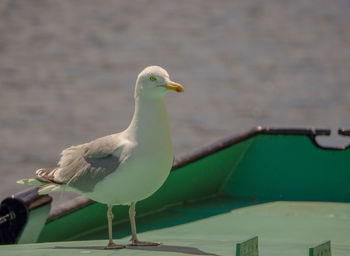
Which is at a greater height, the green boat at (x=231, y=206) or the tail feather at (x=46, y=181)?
the green boat at (x=231, y=206)

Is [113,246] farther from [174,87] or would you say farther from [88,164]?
[174,87]

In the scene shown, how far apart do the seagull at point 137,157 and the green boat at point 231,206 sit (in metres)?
0.34

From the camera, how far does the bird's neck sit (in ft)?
13.3

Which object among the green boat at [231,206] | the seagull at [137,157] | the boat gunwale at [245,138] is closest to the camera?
the seagull at [137,157]

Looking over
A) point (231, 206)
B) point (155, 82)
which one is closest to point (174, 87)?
point (155, 82)

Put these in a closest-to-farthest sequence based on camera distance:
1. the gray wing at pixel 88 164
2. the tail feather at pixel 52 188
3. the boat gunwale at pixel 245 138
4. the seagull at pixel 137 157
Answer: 1. the seagull at pixel 137 157
2. the gray wing at pixel 88 164
3. the tail feather at pixel 52 188
4. the boat gunwale at pixel 245 138

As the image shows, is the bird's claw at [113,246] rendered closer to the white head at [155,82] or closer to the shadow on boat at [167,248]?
the shadow on boat at [167,248]

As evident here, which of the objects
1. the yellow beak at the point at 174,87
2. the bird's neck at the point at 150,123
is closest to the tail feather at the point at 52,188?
the bird's neck at the point at 150,123

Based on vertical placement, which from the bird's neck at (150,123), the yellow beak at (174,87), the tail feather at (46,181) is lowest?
the tail feather at (46,181)

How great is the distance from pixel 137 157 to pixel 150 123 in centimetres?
18

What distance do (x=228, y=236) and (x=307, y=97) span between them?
41.4 ft

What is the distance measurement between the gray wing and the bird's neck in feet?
0.41

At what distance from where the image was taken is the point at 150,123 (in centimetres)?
409

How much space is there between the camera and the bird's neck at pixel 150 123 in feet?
13.3
